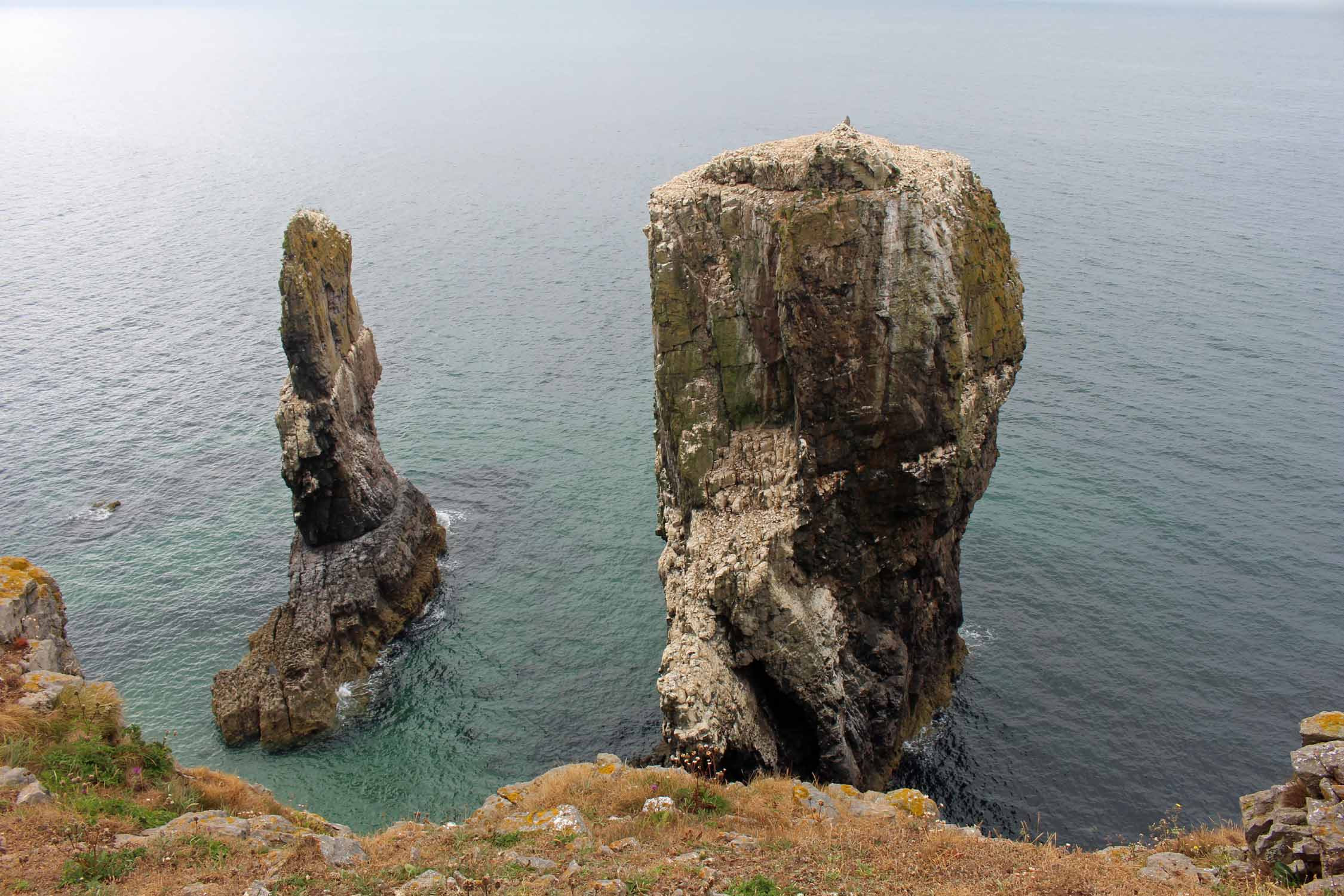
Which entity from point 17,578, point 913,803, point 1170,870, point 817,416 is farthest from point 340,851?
point 817,416

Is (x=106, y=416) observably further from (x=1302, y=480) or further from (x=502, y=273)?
(x=1302, y=480)

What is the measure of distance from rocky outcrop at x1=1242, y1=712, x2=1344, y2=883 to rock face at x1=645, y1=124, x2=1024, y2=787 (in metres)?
14.6

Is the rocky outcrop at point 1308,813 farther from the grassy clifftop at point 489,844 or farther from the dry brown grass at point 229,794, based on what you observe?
the dry brown grass at point 229,794

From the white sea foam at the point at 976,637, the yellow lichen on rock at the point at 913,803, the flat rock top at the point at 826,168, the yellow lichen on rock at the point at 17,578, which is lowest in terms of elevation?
the white sea foam at the point at 976,637

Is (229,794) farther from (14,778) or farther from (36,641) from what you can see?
(36,641)

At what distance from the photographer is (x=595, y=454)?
6253cm

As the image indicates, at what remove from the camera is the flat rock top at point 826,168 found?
33469mm

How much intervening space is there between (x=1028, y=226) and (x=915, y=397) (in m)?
66.0

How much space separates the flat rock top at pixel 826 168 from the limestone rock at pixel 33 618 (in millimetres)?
23924

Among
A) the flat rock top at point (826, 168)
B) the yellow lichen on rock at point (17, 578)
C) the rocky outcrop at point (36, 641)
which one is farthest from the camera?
the flat rock top at point (826, 168)

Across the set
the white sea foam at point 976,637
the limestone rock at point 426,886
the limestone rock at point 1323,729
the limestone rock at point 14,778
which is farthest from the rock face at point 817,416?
the limestone rock at point 14,778

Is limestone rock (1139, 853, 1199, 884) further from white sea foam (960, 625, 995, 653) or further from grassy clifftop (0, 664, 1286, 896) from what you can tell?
white sea foam (960, 625, 995, 653)

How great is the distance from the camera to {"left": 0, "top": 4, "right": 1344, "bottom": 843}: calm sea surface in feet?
135

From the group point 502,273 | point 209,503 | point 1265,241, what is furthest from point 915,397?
point 1265,241
